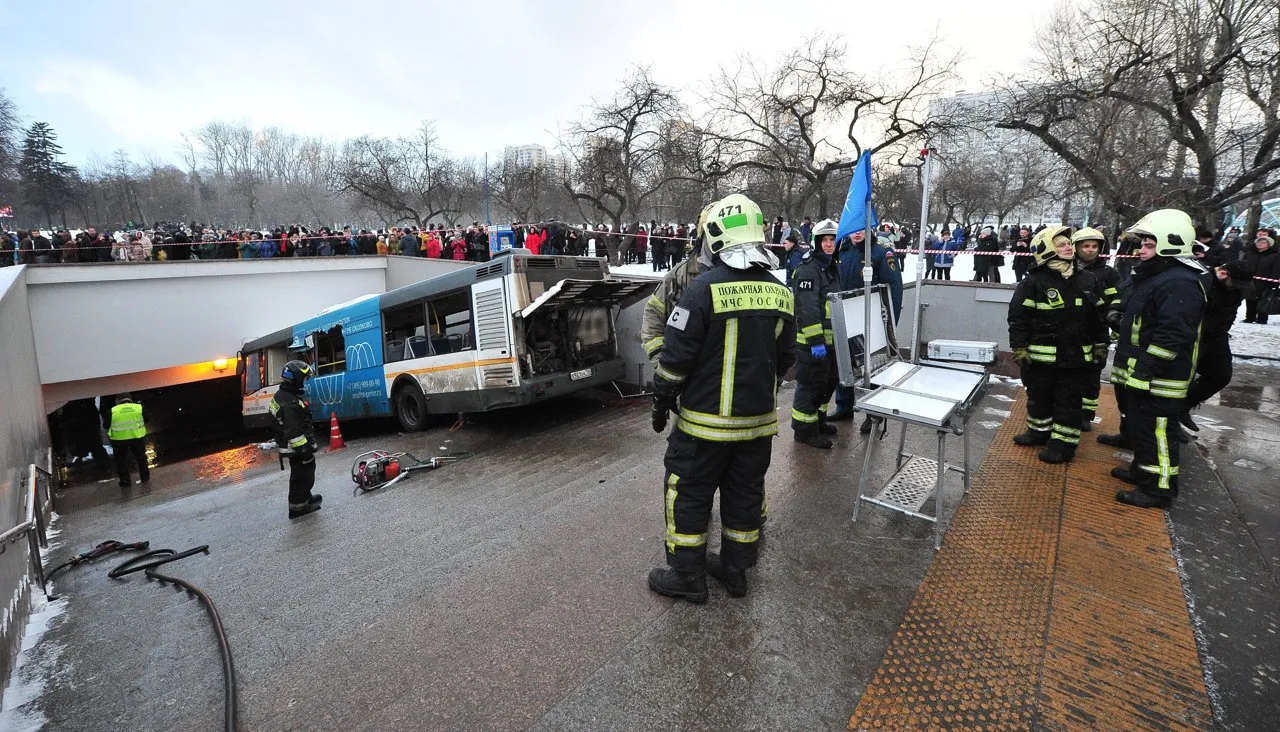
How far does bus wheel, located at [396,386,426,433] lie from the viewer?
361 inches

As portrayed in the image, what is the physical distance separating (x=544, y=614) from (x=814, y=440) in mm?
3260

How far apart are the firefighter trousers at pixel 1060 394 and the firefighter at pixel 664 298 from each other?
3.23m

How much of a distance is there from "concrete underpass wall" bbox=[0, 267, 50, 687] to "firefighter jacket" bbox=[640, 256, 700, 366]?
3.42 m

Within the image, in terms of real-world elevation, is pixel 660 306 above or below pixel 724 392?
above

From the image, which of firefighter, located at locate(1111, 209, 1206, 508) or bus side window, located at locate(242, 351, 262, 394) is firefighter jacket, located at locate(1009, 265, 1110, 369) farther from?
bus side window, located at locate(242, 351, 262, 394)

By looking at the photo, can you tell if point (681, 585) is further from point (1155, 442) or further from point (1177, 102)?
point (1177, 102)

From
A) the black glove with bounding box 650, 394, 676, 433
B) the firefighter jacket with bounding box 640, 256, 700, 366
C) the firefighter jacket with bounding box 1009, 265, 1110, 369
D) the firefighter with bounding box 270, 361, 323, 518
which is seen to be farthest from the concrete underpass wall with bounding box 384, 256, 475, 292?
the black glove with bounding box 650, 394, 676, 433

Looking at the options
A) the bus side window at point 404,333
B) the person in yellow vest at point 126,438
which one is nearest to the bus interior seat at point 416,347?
the bus side window at point 404,333

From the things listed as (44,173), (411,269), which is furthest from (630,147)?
(44,173)

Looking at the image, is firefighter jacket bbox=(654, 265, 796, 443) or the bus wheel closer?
firefighter jacket bbox=(654, 265, 796, 443)

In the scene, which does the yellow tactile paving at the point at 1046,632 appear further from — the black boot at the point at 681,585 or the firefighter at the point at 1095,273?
the firefighter at the point at 1095,273

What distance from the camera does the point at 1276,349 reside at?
9047 millimetres

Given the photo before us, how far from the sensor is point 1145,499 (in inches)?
161

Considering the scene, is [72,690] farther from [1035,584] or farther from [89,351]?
[89,351]
